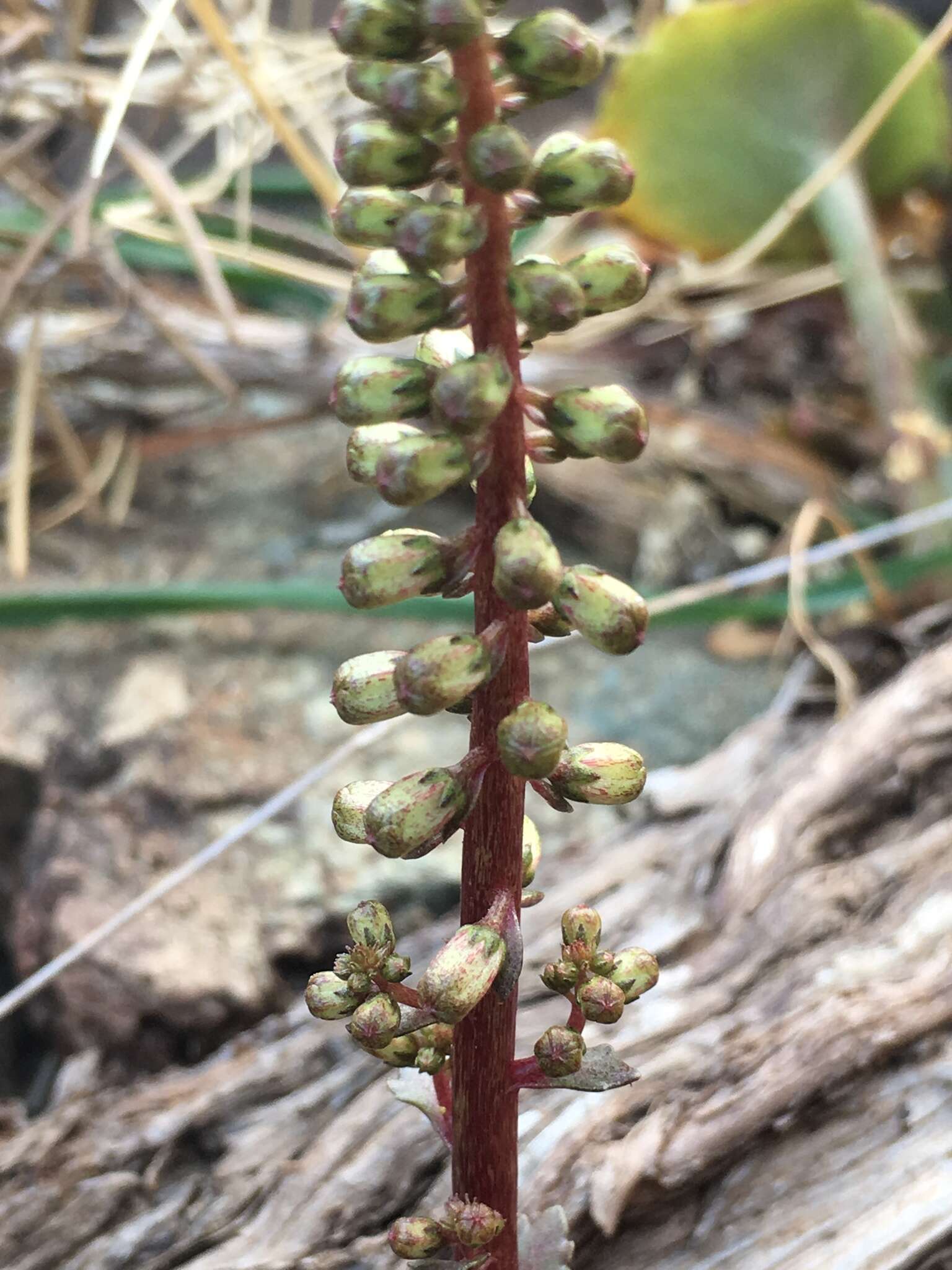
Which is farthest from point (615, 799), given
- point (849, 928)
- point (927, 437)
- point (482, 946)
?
point (927, 437)

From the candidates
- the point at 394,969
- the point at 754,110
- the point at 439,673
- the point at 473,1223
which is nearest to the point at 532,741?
the point at 439,673

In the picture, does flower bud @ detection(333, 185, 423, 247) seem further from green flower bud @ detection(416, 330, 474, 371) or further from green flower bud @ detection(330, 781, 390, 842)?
green flower bud @ detection(330, 781, 390, 842)

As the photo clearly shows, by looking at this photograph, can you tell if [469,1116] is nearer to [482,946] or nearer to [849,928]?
[482,946]

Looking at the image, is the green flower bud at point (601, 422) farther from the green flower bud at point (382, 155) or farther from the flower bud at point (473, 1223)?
the flower bud at point (473, 1223)

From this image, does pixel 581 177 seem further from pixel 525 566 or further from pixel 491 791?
pixel 491 791

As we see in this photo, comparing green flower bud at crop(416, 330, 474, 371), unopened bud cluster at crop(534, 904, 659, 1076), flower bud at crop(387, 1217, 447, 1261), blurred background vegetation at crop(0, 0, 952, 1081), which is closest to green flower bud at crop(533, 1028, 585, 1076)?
unopened bud cluster at crop(534, 904, 659, 1076)

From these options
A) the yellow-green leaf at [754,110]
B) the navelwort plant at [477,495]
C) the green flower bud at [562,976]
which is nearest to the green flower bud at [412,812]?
the navelwort plant at [477,495]
